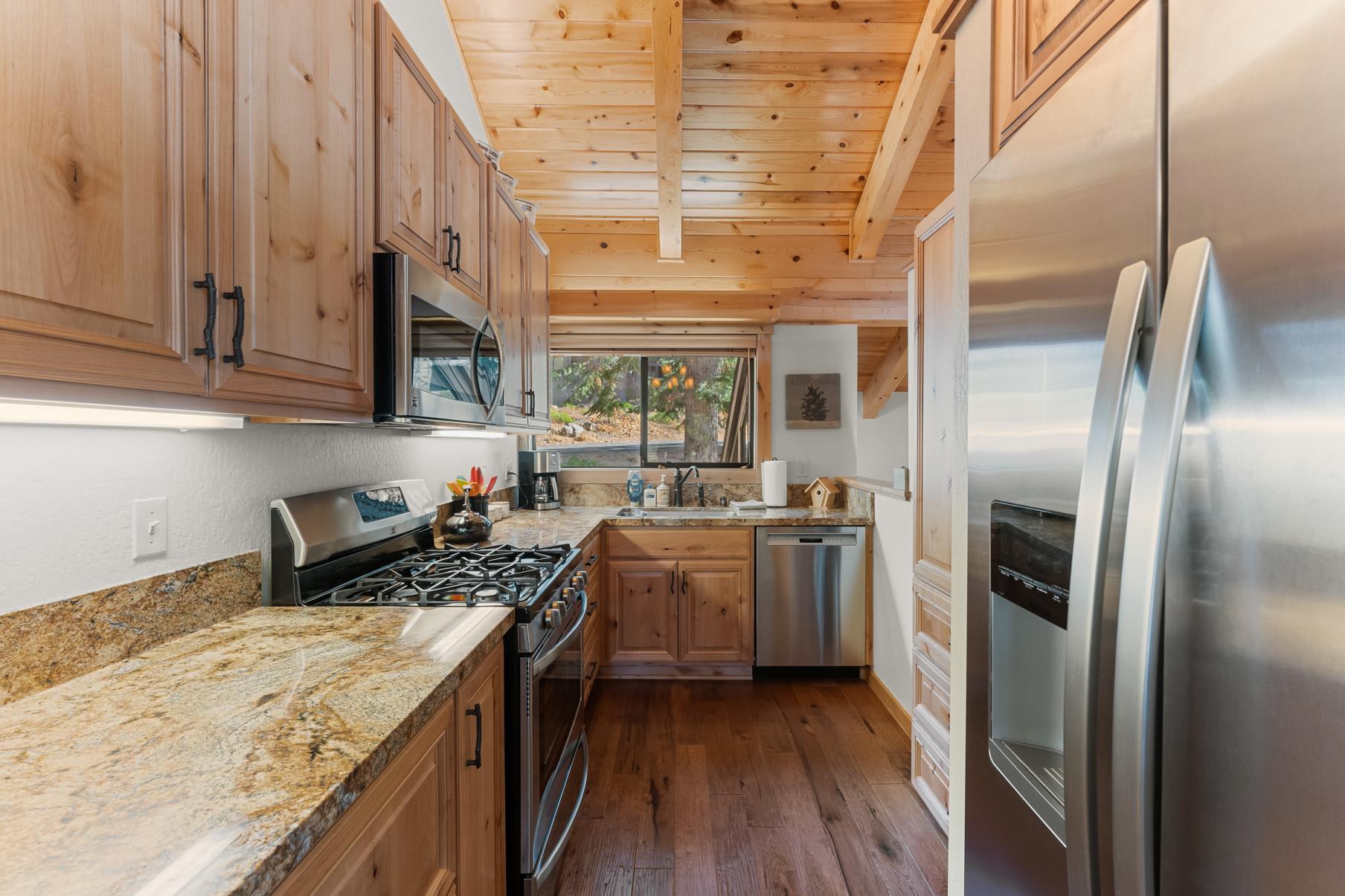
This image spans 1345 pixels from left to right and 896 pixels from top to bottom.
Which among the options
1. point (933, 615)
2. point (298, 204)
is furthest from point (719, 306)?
point (298, 204)

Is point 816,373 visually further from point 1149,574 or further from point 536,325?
point 1149,574

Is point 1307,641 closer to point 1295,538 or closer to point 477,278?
point 1295,538

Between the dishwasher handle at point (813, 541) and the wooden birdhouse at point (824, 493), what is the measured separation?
34 cm

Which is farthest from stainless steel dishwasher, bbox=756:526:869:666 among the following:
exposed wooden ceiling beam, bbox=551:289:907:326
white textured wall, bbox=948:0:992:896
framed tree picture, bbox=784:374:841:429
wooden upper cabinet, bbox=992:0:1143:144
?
wooden upper cabinet, bbox=992:0:1143:144

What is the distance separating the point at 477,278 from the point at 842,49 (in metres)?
2.01

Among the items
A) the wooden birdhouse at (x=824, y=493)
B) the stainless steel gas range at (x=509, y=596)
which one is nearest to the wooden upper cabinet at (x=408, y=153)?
the stainless steel gas range at (x=509, y=596)

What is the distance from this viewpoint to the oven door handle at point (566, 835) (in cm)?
157

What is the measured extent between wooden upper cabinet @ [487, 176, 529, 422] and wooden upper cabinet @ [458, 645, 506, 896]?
129cm

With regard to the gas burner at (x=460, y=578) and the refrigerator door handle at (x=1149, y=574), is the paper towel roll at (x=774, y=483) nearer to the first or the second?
the gas burner at (x=460, y=578)

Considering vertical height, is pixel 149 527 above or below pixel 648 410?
below

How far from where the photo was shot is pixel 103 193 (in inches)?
30.5

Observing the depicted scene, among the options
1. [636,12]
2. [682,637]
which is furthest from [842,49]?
[682,637]

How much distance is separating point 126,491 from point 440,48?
233cm

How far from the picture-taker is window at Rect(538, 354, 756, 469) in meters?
4.09
